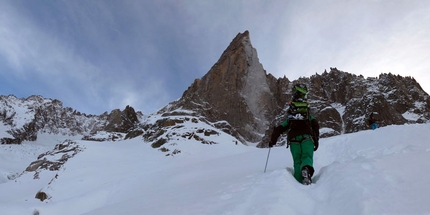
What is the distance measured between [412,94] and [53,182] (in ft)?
275

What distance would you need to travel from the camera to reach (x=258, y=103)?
7169cm

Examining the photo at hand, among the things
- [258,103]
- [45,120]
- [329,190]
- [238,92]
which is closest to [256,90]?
[258,103]

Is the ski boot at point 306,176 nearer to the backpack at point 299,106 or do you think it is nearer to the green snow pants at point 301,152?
the green snow pants at point 301,152

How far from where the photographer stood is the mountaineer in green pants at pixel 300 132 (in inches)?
214

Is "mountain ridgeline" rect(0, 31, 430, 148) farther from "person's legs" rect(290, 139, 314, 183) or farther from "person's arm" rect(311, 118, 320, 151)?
"person's legs" rect(290, 139, 314, 183)

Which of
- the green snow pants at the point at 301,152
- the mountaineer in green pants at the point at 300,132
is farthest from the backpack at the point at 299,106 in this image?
the green snow pants at the point at 301,152

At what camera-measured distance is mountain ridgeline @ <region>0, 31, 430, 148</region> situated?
61344mm

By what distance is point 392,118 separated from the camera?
60.7 metres

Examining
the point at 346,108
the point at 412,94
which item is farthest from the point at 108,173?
the point at 412,94

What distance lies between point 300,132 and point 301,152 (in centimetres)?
46

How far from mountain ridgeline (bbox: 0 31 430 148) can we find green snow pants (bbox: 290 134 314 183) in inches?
1809

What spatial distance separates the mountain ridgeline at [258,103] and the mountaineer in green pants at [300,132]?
45531mm

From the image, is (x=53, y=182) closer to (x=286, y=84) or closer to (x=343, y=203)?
Answer: (x=343, y=203)

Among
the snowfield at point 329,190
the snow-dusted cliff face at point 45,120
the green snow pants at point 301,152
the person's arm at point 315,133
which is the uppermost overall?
the snow-dusted cliff face at point 45,120
